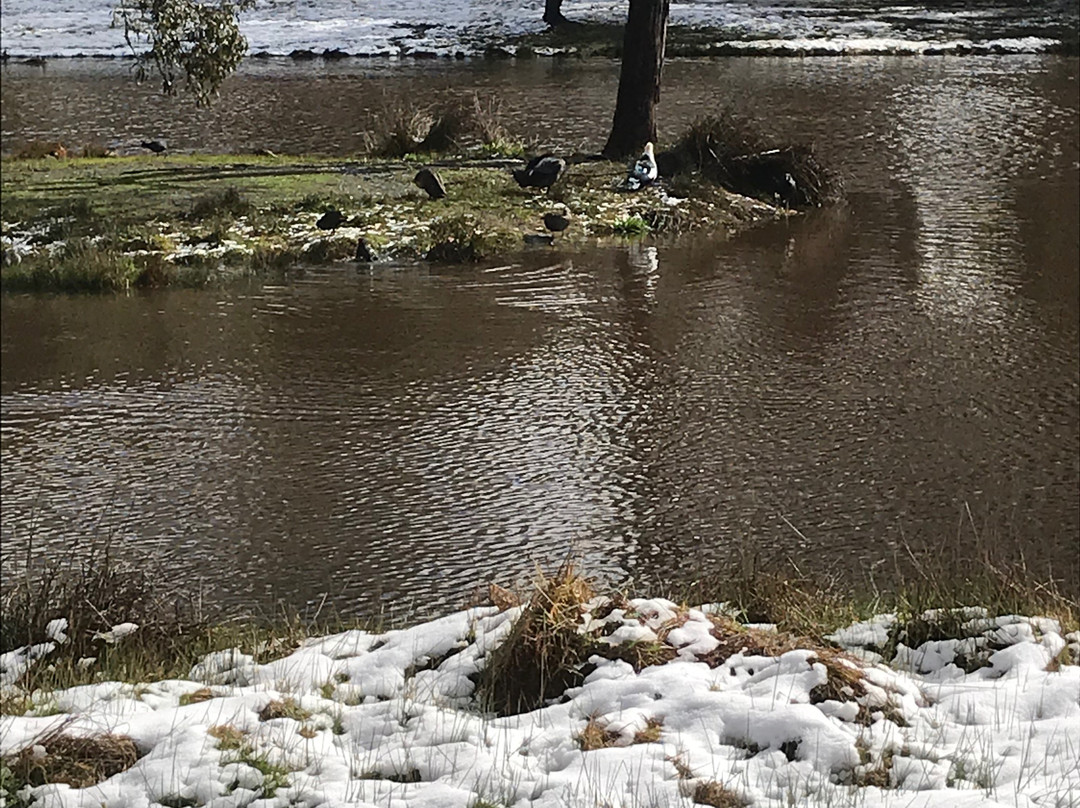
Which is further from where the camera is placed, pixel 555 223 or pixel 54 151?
pixel 54 151

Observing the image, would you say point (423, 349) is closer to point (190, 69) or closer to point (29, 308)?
point (29, 308)

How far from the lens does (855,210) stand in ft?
54.9

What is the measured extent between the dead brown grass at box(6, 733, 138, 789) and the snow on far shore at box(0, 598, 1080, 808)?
0.06 metres

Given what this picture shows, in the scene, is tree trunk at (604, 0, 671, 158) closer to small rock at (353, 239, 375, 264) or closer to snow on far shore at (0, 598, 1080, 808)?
small rock at (353, 239, 375, 264)

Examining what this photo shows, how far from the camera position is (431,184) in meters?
16.2

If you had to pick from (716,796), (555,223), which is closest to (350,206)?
(555,223)

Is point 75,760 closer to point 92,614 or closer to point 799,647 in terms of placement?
point 92,614

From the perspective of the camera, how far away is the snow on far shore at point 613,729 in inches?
160

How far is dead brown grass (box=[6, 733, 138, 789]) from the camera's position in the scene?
427 cm

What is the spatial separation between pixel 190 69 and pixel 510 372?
8171 millimetres

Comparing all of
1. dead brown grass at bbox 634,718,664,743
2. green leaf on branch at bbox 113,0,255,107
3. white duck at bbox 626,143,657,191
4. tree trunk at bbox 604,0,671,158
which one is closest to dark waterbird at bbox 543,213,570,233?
white duck at bbox 626,143,657,191

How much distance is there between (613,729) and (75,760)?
166 centimetres

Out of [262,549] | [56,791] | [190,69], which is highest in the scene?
[190,69]

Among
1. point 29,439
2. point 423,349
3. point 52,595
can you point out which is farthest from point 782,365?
point 52,595
